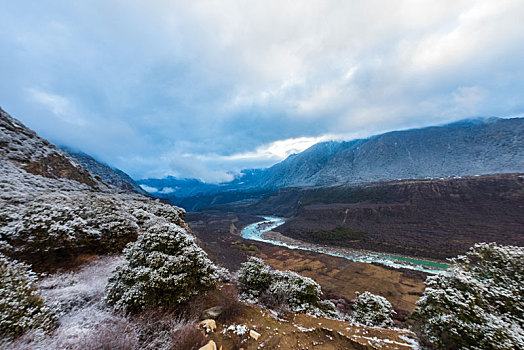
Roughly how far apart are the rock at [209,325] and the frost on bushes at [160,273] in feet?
3.39

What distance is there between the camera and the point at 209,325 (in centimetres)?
654

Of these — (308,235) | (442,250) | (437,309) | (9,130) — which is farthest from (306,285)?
(308,235)

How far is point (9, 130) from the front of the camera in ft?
67.3

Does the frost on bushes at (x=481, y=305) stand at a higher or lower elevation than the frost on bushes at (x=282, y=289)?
higher

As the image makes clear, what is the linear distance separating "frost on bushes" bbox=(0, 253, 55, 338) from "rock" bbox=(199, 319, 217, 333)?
3.98 meters

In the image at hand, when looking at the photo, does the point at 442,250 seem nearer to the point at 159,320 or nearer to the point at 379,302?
the point at 379,302

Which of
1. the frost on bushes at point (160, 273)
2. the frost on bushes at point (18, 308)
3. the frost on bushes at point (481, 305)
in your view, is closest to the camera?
the frost on bushes at point (18, 308)

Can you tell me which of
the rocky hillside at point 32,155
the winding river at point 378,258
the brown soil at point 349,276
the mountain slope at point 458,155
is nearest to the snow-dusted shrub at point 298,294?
the brown soil at point 349,276

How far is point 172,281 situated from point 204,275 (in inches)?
53.8

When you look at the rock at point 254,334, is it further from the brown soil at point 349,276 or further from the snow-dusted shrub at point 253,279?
the brown soil at point 349,276

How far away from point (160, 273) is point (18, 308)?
324cm

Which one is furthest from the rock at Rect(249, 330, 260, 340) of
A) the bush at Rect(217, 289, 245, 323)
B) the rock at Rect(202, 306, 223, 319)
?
the rock at Rect(202, 306, 223, 319)

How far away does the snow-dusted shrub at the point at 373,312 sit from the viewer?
45.4 ft

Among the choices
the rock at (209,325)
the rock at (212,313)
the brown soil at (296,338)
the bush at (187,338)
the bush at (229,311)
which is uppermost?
the bush at (187,338)
